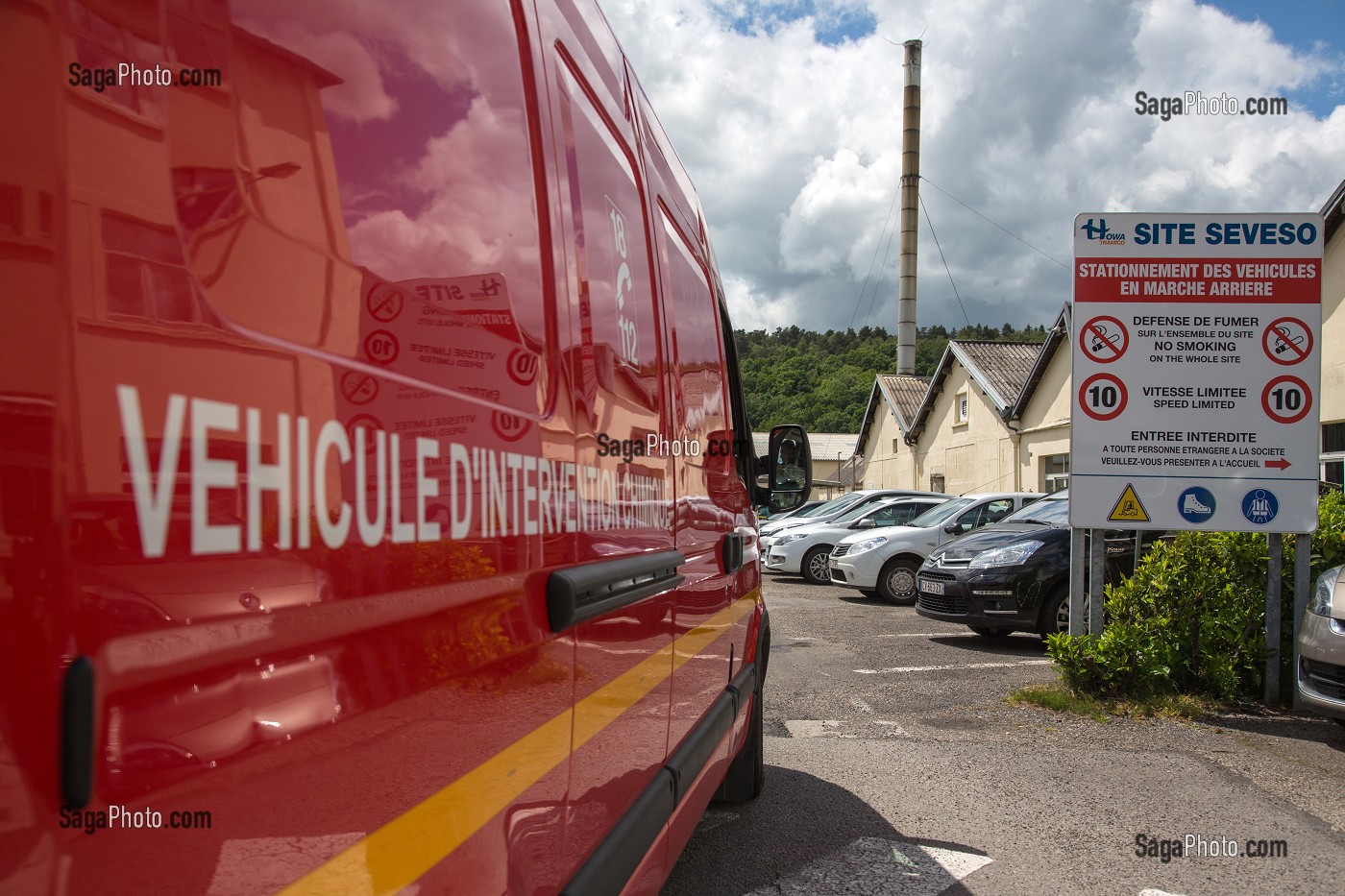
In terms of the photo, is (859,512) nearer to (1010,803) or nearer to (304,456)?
(1010,803)

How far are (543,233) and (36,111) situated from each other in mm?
949

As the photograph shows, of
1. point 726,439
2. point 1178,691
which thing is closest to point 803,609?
point 1178,691

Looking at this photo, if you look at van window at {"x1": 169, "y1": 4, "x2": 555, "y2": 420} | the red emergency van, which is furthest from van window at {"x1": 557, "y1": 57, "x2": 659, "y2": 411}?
van window at {"x1": 169, "y1": 4, "x2": 555, "y2": 420}

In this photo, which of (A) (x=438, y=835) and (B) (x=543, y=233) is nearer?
(A) (x=438, y=835)

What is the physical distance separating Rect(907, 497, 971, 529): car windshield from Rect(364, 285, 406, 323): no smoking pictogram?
12.4 metres

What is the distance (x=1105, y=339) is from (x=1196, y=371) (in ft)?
1.88

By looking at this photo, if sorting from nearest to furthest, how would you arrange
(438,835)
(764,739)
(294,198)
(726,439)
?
(294,198) → (438,835) → (726,439) → (764,739)

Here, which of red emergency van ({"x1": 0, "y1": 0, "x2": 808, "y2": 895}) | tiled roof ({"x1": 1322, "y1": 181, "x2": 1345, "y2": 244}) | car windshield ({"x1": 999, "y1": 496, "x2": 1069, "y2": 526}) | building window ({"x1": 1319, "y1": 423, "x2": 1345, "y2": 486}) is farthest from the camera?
building window ({"x1": 1319, "y1": 423, "x2": 1345, "y2": 486})

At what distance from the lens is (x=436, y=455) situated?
1229mm

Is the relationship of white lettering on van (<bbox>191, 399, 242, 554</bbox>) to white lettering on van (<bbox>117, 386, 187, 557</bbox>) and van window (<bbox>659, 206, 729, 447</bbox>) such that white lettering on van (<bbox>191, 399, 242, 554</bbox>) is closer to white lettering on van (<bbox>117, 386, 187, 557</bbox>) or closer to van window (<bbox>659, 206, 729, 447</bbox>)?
white lettering on van (<bbox>117, 386, 187, 557</bbox>)

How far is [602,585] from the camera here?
179cm

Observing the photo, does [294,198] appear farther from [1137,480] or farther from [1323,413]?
[1323,413]

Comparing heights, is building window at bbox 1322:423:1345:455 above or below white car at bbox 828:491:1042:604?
above

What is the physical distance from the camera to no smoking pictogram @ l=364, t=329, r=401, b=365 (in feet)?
3.67
